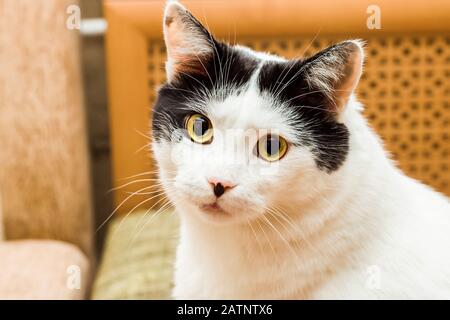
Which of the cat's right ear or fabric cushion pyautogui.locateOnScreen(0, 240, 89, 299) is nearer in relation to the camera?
the cat's right ear

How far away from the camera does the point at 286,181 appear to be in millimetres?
828

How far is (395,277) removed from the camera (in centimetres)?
88

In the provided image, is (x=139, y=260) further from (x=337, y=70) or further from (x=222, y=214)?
(x=337, y=70)

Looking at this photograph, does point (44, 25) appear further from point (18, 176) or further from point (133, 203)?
point (133, 203)

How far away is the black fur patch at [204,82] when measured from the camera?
87cm

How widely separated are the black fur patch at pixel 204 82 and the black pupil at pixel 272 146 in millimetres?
96

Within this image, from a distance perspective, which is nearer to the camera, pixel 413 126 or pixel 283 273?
pixel 283 273

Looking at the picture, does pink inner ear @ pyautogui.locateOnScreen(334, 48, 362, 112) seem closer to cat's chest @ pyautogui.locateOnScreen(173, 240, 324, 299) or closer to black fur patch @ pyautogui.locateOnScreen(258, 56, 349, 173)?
black fur patch @ pyautogui.locateOnScreen(258, 56, 349, 173)

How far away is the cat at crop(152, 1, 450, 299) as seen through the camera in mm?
812

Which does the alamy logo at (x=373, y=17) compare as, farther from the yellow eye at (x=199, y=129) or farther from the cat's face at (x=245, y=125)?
the yellow eye at (x=199, y=129)

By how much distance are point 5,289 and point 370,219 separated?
2.56 ft

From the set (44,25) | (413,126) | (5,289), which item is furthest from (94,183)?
(413,126)

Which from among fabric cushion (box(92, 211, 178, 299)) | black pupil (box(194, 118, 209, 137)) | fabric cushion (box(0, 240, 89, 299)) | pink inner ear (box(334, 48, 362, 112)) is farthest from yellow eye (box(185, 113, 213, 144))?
fabric cushion (box(0, 240, 89, 299))

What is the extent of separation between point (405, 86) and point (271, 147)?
90cm
